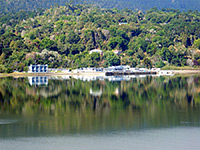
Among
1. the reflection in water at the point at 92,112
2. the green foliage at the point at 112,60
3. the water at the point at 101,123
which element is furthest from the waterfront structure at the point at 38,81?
the green foliage at the point at 112,60

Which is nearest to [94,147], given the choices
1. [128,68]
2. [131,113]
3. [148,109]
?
[131,113]

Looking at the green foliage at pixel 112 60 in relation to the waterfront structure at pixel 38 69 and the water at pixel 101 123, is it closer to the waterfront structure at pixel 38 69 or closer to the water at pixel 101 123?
the waterfront structure at pixel 38 69

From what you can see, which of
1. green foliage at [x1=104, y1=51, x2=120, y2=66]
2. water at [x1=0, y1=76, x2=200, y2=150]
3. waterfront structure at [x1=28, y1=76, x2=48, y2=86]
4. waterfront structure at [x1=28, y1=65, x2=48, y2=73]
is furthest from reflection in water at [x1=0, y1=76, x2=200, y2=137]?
green foliage at [x1=104, y1=51, x2=120, y2=66]

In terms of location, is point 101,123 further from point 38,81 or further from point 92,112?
point 38,81

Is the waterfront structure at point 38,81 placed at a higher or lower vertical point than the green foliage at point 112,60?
lower

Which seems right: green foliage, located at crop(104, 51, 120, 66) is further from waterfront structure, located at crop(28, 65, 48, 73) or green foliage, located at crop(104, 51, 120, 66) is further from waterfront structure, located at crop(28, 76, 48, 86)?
waterfront structure, located at crop(28, 76, 48, 86)

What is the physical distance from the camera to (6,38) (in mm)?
174750

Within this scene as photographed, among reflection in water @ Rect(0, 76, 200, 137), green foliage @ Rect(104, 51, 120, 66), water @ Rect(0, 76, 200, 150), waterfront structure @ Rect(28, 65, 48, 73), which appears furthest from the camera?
green foliage @ Rect(104, 51, 120, 66)

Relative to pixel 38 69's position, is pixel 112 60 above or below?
above

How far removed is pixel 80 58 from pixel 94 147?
481ft

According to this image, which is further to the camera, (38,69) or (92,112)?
(38,69)

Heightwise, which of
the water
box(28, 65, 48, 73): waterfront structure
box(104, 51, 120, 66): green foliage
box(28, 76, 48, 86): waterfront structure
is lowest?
the water

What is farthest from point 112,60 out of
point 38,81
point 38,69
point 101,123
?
point 101,123

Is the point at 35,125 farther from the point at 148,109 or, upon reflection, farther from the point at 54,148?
the point at 148,109
